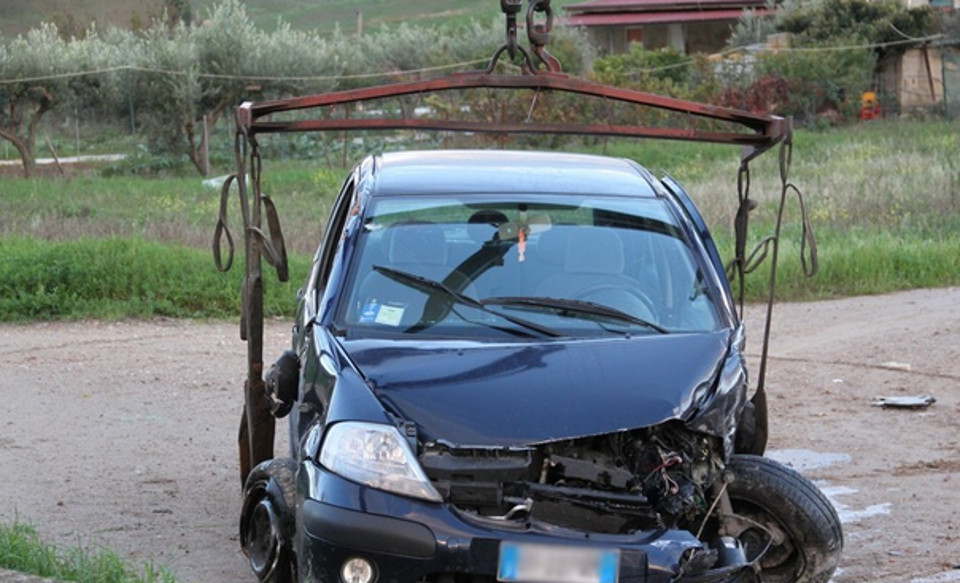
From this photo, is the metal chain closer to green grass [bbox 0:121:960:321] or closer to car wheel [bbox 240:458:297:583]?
car wheel [bbox 240:458:297:583]

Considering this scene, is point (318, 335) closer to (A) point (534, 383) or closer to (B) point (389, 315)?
(B) point (389, 315)

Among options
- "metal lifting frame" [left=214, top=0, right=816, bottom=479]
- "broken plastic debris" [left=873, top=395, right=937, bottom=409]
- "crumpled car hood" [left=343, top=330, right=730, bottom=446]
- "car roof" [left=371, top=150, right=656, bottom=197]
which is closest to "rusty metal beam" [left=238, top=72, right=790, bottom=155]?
"metal lifting frame" [left=214, top=0, right=816, bottom=479]

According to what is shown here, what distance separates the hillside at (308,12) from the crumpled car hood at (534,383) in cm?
9459

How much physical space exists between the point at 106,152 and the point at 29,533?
132 feet

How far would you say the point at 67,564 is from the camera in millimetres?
5668

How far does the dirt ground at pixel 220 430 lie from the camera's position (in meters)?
6.66

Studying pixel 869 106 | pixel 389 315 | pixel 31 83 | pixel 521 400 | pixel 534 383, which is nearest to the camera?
pixel 521 400

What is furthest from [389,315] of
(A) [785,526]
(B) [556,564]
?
(A) [785,526]

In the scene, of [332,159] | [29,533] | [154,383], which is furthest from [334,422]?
[332,159]

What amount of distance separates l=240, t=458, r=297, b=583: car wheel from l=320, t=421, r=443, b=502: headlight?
602 mm

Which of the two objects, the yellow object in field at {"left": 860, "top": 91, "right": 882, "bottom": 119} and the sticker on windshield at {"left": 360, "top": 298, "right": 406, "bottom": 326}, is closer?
the sticker on windshield at {"left": 360, "top": 298, "right": 406, "bottom": 326}

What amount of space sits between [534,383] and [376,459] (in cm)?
64

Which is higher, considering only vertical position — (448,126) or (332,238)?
(448,126)

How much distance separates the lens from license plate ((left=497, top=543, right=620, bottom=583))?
462 cm
